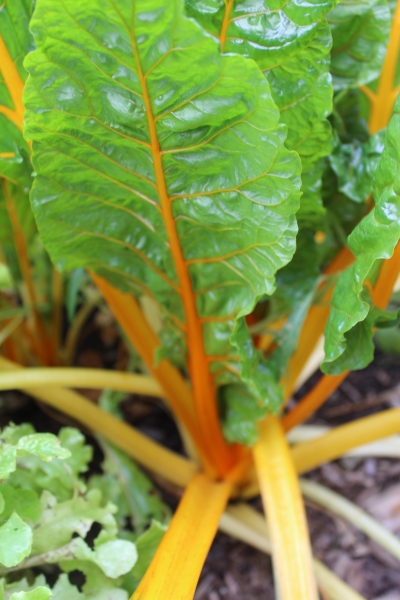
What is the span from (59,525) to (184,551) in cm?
19

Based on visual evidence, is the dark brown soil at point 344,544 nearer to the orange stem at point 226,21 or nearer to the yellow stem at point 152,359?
the yellow stem at point 152,359

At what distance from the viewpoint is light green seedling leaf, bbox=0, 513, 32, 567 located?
573 millimetres

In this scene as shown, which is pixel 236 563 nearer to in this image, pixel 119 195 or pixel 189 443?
pixel 189 443

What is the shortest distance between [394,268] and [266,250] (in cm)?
21

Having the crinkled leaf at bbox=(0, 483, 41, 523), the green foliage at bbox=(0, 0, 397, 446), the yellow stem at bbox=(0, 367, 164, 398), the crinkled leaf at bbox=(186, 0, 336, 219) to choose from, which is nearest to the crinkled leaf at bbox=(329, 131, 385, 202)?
the green foliage at bbox=(0, 0, 397, 446)

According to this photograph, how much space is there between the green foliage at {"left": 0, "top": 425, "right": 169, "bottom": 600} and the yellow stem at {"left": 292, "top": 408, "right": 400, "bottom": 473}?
0.38 metres

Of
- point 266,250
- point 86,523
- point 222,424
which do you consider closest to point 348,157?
point 266,250

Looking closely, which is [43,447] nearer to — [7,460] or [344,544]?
[7,460]

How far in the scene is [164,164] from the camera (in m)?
0.66

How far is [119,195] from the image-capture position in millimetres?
736

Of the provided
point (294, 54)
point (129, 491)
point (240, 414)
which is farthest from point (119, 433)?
point (294, 54)

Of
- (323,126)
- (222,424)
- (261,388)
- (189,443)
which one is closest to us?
(323,126)

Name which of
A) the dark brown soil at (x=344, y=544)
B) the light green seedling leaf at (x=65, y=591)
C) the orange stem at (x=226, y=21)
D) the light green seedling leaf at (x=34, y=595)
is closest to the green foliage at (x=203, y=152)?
the orange stem at (x=226, y=21)

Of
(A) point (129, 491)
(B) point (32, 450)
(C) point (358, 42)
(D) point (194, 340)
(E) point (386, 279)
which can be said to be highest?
(C) point (358, 42)
